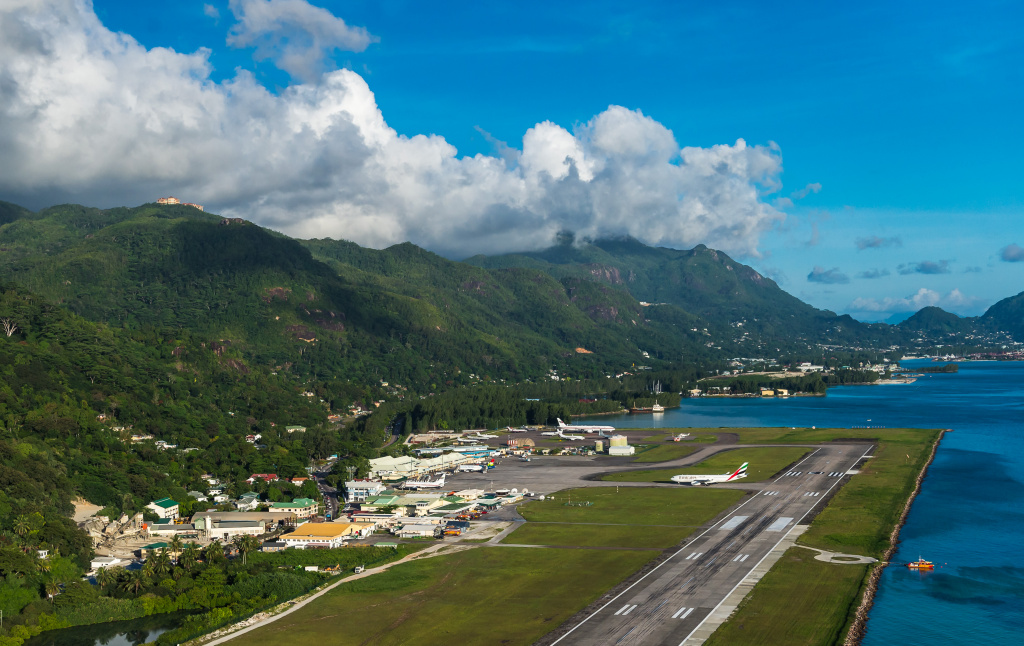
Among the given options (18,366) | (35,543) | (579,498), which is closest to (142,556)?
(35,543)

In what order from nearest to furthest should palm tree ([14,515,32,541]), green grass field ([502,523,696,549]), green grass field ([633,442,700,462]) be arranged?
palm tree ([14,515,32,541]), green grass field ([502,523,696,549]), green grass field ([633,442,700,462])

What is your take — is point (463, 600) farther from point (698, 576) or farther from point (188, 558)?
point (188, 558)

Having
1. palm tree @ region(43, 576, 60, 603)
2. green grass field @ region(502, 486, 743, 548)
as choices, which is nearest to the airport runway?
green grass field @ region(502, 486, 743, 548)

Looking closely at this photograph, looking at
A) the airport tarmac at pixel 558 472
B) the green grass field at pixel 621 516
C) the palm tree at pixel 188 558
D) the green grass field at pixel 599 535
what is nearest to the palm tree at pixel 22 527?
the palm tree at pixel 188 558

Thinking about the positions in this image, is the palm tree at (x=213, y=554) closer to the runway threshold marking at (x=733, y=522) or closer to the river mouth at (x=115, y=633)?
the river mouth at (x=115, y=633)

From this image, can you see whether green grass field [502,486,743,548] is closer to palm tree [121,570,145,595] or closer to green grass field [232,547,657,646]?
green grass field [232,547,657,646]

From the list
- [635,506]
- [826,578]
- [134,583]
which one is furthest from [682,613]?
[134,583]
